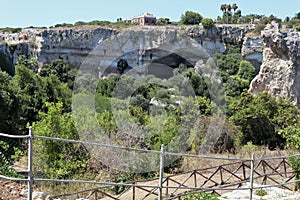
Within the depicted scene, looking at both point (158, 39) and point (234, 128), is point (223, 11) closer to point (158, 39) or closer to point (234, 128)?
point (158, 39)

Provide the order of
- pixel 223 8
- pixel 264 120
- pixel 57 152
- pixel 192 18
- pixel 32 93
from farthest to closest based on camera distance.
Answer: pixel 223 8 < pixel 192 18 < pixel 32 93 < pixel 264 120 < pixel 57 152

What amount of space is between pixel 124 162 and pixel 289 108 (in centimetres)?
1145

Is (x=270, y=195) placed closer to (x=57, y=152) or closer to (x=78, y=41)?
(x=57, y=152)

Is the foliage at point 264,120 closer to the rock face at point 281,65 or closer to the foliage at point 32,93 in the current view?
the rock face at point 281,65

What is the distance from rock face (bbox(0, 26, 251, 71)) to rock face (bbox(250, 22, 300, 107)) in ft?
63.4

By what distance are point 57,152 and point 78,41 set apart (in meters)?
38.6

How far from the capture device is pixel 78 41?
47375 mm

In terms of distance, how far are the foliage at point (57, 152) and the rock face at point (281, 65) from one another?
57.7ft

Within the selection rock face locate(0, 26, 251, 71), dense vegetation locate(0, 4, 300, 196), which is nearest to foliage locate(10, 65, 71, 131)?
dense vegetation locate(0, 4, 300, 196)

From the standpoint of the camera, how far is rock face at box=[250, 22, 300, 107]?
25.1 m

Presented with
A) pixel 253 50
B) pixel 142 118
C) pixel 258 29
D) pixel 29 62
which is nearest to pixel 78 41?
pixel 29 62

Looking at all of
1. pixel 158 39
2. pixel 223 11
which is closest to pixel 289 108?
pixel 158 39

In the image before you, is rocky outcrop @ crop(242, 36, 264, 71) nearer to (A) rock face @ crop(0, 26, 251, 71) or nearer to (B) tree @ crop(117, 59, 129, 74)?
(A) rock face @ crop(0, 26, 251, 71)

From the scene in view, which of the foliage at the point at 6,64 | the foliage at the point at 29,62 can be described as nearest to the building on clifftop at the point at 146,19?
the foliage at the point at 29,62
